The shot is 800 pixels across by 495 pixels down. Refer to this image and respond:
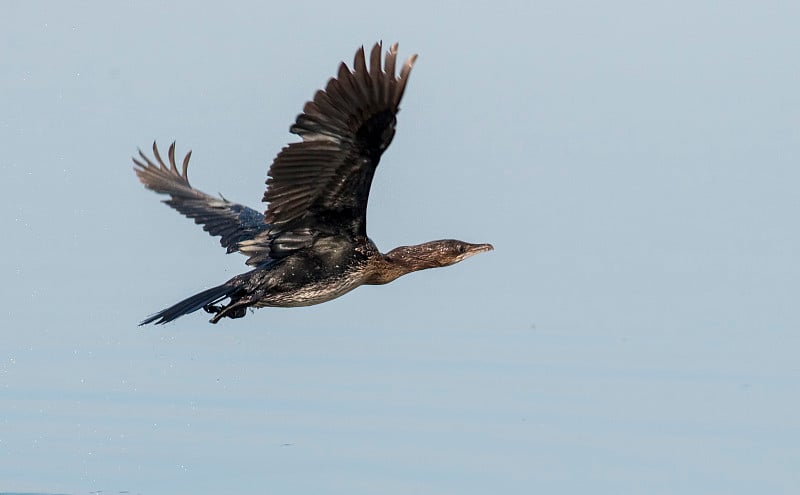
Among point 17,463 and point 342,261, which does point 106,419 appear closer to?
point 17,463

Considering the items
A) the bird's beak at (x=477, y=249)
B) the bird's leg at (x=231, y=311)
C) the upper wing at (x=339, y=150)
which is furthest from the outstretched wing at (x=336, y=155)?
the bird's beak at (x=477, y=249)

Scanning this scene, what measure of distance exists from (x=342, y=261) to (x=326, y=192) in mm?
615

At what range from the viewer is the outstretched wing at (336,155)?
899 centimetres

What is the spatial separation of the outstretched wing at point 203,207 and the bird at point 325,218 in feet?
0.05

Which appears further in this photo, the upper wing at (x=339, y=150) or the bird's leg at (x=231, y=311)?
the bird's leg at (x=231, y=311)

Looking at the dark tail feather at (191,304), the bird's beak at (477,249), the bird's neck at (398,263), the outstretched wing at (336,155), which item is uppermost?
the outstretched wing at (336,155)

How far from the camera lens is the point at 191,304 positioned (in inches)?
388

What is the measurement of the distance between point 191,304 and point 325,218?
85cm

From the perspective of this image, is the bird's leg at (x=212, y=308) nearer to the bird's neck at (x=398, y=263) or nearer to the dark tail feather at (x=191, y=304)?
the dark tail feather at (x=191, y=304)

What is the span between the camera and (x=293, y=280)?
10297mm

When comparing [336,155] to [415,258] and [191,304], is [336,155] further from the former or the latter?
[415,258]

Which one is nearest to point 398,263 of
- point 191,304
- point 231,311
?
point 231,311

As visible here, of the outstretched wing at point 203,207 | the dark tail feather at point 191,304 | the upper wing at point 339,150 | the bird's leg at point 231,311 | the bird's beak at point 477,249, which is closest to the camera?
the upper wing at point 339,150

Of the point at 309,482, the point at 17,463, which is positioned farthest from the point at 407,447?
the point at 17,463
